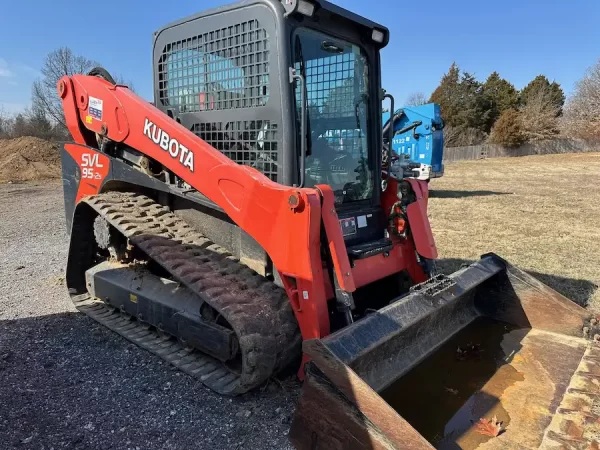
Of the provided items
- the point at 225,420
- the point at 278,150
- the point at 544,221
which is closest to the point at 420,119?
the point at 544,221

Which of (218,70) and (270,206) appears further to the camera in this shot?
(218,70)

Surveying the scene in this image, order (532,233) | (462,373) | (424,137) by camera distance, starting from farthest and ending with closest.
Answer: (424,137) < (532,233) < (462,373)

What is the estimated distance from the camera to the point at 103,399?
3.02 metres

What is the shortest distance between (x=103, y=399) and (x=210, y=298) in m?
0.96

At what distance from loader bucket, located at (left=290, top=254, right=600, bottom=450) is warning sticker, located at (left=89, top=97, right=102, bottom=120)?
303 cm

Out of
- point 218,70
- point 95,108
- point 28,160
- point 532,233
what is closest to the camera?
point 218,70

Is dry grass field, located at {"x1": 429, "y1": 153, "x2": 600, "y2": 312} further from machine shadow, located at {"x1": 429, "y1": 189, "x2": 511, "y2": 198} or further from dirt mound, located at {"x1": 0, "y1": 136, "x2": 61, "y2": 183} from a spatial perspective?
dirt mound, located at {"x1": 0, "y1": 136, "x2": 61, "y2": 183}

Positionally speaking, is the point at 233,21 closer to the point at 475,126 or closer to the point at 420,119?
the point at 420,119

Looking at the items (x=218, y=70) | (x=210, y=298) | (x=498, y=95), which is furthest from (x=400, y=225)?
(x=498, y=95)

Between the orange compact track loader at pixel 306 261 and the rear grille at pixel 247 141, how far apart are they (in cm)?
1

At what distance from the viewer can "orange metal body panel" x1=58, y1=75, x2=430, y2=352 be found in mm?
2809

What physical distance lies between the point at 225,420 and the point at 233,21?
260 centimetres

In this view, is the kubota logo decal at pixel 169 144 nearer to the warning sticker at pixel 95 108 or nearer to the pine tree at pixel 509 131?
the warning sticker at pixel 95 108

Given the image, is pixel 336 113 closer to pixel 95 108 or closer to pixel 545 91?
pixel 95 108
